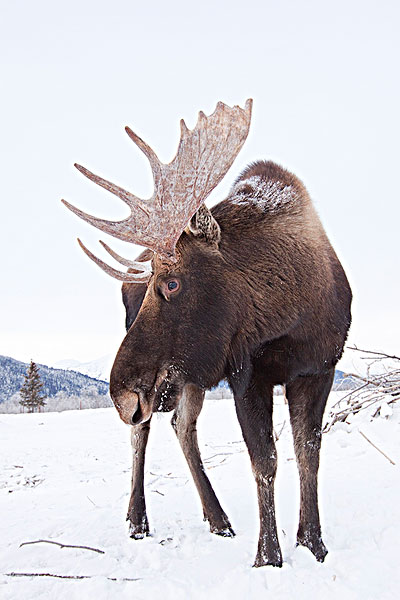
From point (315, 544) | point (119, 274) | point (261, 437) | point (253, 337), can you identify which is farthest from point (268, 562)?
point (119, 274)

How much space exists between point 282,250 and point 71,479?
5897 mm

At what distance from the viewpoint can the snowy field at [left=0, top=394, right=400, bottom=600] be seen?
8.81ft

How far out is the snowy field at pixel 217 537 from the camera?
2.69 metres

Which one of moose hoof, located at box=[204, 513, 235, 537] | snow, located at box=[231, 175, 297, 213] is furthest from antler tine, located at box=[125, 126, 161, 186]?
moose hoof, located at box=[204, 513, 235, 537]

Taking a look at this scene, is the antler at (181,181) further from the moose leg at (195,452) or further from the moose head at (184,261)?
the moose leg at (195,452)

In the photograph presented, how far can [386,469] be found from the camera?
445 centimetres

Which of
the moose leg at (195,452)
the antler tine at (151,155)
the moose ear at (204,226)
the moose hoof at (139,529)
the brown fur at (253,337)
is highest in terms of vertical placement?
the antler tine at (151,155)

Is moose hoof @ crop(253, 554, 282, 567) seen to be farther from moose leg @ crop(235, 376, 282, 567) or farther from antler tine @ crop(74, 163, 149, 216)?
antler tine @ crop(74, 163, 149, 216)

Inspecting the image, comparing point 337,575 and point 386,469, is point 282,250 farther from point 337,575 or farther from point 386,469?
point 386,469

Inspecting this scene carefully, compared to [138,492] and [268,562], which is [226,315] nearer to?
[268,562]

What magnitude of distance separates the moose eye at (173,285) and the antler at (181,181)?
0.14m

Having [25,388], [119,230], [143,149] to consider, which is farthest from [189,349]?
[25,388]

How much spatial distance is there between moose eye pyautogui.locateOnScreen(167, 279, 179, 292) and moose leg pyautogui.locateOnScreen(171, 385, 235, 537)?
1057 millimetres

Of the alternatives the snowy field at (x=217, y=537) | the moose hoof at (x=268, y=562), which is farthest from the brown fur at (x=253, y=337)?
the snowy field at (x=217, y=537)
